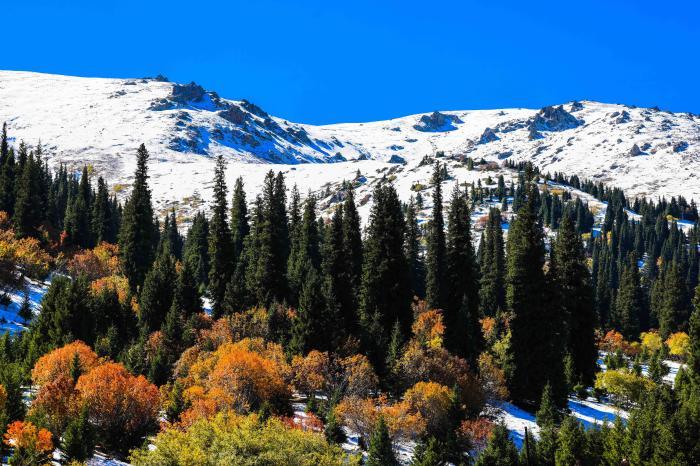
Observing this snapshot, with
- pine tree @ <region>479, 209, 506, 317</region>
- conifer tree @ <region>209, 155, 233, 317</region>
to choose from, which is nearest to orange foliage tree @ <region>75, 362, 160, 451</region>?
conifer tree @ <region>209, 155, 233, 317</region>

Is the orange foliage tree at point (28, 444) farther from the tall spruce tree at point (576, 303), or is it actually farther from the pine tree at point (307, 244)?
the pine tree at point (307, 244)

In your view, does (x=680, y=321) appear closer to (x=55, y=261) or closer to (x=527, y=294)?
(x=527, y=294)

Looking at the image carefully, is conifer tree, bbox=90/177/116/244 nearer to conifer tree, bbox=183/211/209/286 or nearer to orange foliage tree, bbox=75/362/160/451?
conifer tree, bbox=183/211/209/286

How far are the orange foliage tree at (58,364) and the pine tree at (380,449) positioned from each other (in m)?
18.8

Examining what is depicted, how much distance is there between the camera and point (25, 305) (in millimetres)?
60500

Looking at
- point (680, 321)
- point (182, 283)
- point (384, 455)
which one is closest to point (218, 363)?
point (384, 455)

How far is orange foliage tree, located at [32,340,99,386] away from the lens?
39969 millimetres

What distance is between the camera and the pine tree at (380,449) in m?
35.6

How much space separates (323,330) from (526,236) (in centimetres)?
2092

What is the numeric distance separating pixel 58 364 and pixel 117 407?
7.31 metres

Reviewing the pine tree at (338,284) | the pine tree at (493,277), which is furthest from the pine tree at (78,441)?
the pine tree at (493,277)

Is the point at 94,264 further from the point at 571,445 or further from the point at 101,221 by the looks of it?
the point at 571,445

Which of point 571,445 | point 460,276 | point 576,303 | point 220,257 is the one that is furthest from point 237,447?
point 220,257

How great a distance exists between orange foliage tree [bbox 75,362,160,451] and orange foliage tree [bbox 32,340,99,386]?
3.76 m
